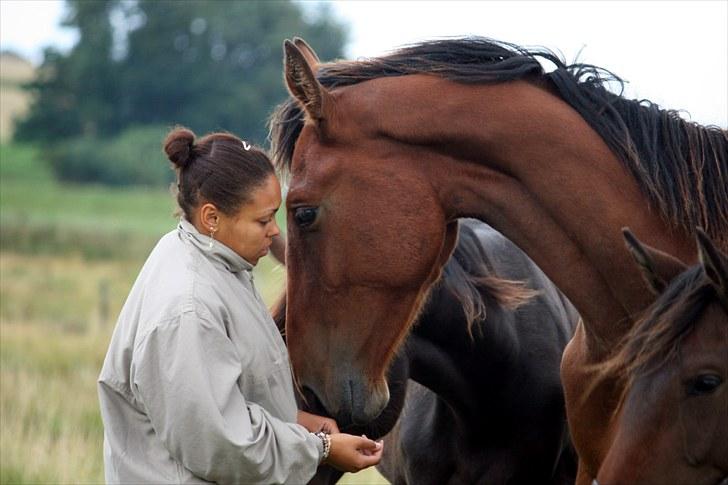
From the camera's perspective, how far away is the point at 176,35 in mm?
62938

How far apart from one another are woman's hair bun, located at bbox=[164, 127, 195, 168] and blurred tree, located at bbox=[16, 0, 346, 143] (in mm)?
52779

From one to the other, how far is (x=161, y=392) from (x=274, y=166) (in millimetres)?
1001

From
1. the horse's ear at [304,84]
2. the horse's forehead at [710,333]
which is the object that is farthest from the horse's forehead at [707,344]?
the horse's ear at [304,84]

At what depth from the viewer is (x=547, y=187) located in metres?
3.92

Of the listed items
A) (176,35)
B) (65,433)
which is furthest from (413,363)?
(176,35)

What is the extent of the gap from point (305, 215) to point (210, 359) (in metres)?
0.72

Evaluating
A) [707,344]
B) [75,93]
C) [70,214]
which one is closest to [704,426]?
[707,344]

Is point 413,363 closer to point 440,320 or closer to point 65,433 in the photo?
point 440,320

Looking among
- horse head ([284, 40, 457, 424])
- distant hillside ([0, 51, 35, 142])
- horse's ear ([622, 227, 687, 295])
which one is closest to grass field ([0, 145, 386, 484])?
horse head ([284, 40, 457, 424])

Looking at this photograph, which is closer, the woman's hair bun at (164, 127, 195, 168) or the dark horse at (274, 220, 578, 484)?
the woman's hair bun at (164, 127, 195, 168)

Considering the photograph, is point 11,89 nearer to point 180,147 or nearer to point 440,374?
point 440,374

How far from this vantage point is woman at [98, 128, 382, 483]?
3.49 metres

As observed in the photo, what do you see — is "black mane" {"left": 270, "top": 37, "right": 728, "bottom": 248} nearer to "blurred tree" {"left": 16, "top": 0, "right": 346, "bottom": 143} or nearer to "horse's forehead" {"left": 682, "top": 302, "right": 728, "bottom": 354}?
"horse's forehead" {"left": 682, "top": 302, "right": 728, "bottom": 354}

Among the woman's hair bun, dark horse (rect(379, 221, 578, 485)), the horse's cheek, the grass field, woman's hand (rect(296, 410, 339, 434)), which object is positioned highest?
the woman's hair bun
